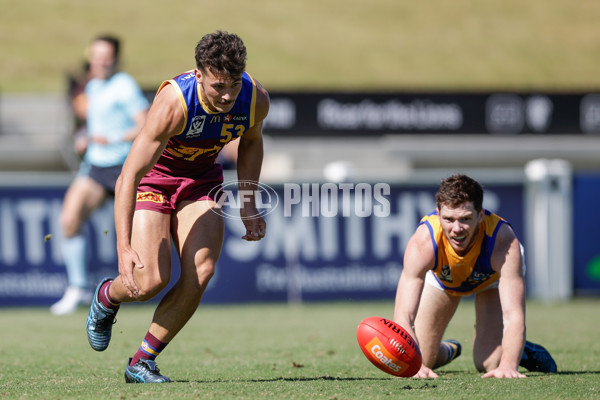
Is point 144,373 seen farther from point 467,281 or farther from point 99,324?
point 467,281

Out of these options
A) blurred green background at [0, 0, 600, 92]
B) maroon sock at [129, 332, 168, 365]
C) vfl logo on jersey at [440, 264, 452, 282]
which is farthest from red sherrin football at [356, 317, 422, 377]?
blurred green background at [0, 0, 600, 92]

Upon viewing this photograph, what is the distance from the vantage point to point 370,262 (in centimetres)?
1246

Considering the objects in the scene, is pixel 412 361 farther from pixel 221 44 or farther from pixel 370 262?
pixel 370 262

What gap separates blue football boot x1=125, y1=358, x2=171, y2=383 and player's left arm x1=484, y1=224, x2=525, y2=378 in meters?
1.94

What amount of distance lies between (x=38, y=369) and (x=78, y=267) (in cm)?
465

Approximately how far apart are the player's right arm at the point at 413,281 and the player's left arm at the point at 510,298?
16.6 inches

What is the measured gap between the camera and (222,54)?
5.20m

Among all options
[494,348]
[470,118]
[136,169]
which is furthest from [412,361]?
[470,118]

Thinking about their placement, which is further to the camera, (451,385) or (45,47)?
(45,47)

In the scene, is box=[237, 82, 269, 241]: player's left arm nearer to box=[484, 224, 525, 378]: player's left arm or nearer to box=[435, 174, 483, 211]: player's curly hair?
box=[435, 174, 483, 211]: player's curly hair

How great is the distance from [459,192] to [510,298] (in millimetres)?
736

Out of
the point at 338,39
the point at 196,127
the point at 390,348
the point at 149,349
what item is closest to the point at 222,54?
the point at 196,127

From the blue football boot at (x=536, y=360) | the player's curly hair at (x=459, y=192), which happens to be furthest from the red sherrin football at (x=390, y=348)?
the blue football boot at (x=536, y=360)

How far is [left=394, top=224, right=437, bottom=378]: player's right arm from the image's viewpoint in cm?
579
